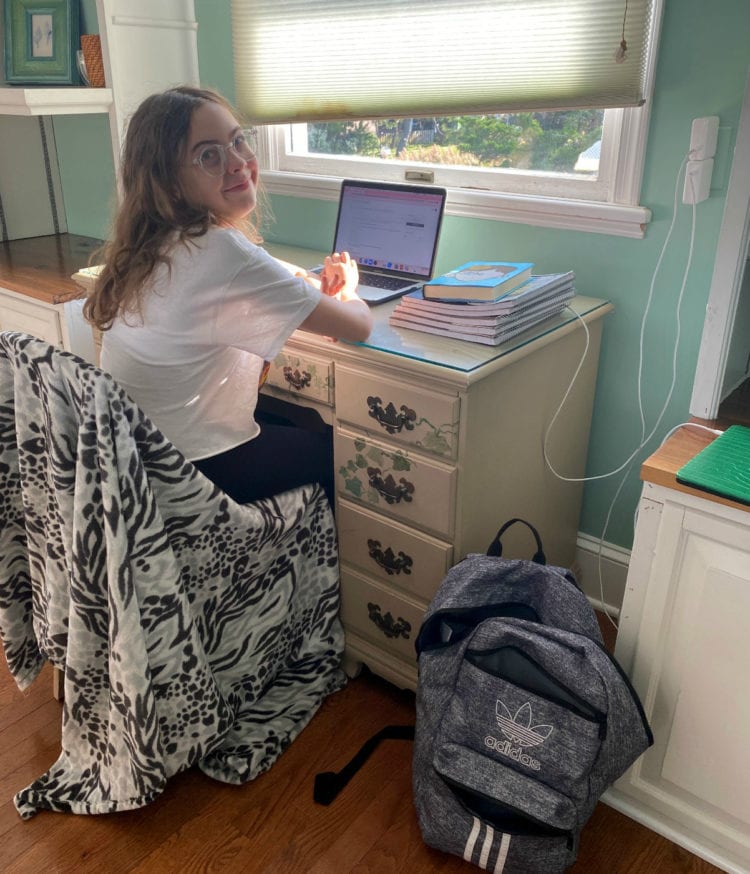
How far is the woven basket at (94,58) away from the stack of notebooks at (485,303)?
4.30ft

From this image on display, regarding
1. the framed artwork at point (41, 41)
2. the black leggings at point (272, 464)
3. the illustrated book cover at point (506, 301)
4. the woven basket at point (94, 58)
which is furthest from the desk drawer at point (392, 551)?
the framed artwork at point (41, 41)

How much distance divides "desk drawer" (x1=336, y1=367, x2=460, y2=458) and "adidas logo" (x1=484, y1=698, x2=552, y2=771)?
44 cm

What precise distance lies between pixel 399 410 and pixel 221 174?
21.7 inches

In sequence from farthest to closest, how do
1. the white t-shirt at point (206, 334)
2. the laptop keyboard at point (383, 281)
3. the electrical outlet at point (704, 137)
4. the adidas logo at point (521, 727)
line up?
the laptop keyboard at point (383, 281) < the electrical outlet at point (704, 137) < the white t-shirt at point (206, 334) < the adidas logo at point (521, 727)

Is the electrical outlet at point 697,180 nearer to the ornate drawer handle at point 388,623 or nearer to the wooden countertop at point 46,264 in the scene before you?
the ornate drawer handle at point 388,623

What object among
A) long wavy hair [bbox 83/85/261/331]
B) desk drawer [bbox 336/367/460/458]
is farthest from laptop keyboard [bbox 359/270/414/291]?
long wavy hair [bbox 83/85/261/331]

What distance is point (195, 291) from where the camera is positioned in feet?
4.43

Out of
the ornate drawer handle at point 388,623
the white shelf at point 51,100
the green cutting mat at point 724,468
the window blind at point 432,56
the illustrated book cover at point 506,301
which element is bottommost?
the ornate drawer handle at point 388,623

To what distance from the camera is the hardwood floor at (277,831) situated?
1.36 m

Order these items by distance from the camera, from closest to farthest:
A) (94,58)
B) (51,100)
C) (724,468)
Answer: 1. (724,468)
2. (51,100)
3. (94,58)

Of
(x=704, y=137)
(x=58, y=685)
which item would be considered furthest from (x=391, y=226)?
(x=58, y=685)

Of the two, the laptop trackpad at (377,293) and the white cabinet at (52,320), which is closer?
the laptop trackpad at (377,293)

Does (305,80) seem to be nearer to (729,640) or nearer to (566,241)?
(566,241)

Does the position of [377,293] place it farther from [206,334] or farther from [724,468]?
[724,468]
